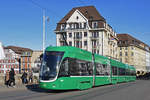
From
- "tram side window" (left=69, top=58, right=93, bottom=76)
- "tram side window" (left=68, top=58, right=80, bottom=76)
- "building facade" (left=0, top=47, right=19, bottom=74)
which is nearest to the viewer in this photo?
"tram side window" (left=68, top=58, right=80, bottom=76)

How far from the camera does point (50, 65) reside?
16891mm

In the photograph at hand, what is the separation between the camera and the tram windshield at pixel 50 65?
1673 centimetres

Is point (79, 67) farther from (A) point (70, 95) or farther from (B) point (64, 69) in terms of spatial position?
(A) point (70, 95)

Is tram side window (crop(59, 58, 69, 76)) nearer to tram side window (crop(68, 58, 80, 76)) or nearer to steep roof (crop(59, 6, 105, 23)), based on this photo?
tram side window (crop(68, 58, 80, 76))

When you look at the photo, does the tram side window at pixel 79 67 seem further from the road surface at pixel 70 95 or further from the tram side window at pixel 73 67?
the road surface at pixel 70 95

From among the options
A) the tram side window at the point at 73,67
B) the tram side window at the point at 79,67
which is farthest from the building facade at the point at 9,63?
the tram side window at the point at 73,67

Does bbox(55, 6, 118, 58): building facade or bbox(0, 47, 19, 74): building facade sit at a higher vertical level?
bbox(55, 6, 118, 58): building facade

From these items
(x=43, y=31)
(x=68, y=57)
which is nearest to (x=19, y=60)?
(x=43, y=31)

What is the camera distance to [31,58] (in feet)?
346

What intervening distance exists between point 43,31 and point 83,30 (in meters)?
34.7

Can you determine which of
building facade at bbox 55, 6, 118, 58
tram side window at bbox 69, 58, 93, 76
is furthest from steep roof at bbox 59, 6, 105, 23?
tram side window at bbox 69, 58, 93, 76

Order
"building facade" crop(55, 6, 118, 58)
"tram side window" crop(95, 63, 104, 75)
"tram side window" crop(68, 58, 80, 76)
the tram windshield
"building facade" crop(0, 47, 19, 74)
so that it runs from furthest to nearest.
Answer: "building facade" crop(0, 47, 19, 74) → "building facade" crop(55, 6, 118, 58) → "tram side window" crop(95, 63, 104, 75) → "tram side window" crop(68, 58, 80, 76) → the tram windshield

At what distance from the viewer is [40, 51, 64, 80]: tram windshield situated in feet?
54.9

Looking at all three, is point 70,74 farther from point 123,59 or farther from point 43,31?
point 123,59
